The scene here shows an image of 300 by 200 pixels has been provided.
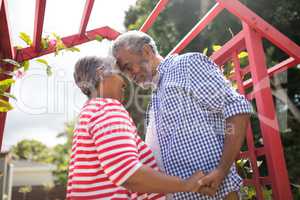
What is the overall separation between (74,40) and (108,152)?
6.86ft

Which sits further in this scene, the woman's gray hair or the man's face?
the man's face

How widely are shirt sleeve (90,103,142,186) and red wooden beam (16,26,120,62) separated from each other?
171 cm

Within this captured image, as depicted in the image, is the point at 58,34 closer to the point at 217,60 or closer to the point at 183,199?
the point at 217,60

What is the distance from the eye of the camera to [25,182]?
41.1 metres

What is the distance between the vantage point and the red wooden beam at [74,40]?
2.98 m

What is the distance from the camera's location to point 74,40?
3.33m

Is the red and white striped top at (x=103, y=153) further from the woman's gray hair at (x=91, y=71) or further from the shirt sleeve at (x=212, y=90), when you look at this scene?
the shirt sleeve at (x=212, y=90)

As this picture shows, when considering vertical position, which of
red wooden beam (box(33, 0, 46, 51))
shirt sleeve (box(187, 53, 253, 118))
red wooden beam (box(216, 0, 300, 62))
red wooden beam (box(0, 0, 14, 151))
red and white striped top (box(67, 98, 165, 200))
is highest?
red wooden beam (box(33, 0, 46, 51))

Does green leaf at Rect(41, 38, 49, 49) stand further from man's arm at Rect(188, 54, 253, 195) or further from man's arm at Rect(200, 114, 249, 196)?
man's arm at Rect(200, 114, 249, 196)

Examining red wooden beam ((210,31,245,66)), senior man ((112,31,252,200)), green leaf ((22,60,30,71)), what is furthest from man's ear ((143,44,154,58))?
green leaf ((22,60,30,71))

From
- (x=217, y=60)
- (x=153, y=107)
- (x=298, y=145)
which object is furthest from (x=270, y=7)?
(x=153, y=107)

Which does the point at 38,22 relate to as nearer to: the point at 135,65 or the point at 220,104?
the point at 135,65

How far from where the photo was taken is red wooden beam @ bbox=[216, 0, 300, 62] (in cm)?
207

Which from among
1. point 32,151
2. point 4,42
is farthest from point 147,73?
point 32,151
